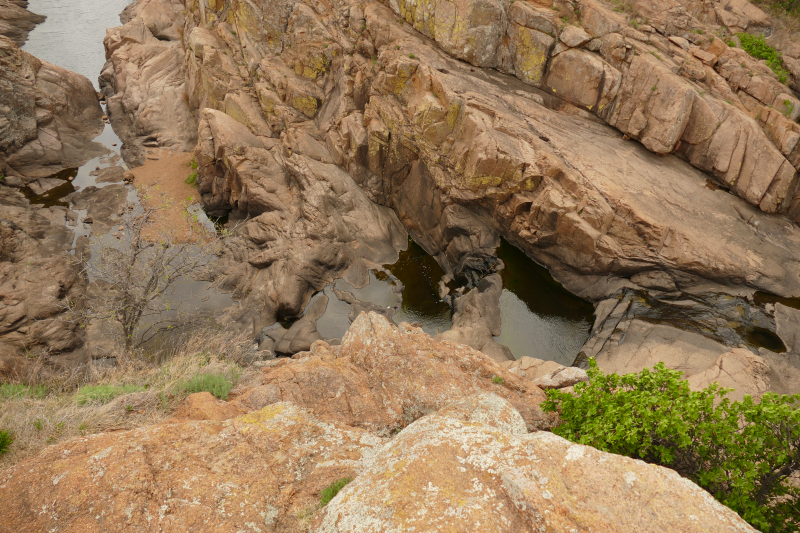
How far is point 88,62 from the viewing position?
39.2m

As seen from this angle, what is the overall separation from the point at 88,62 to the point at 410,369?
47931mm

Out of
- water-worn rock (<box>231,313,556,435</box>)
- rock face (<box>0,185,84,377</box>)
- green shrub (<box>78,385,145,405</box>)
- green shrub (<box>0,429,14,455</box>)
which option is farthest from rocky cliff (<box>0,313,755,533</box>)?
rock face (<box>0,185,84,377</box>)

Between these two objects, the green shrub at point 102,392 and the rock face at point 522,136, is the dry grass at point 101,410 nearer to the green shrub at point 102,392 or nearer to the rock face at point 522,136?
the green shrub at point 102,392

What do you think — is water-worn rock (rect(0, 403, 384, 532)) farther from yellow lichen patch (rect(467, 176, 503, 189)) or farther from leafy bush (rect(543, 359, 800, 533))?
yellow lichen patch (rect(467, 176, 503, 189))

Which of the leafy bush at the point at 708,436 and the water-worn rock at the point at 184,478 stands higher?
the leafy bush at the point at 708,436

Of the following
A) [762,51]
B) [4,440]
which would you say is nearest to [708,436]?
[4,440]

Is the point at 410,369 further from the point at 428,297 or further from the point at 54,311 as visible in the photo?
the point at 54,311

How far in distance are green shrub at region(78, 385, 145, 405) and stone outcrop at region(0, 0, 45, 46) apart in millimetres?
47311

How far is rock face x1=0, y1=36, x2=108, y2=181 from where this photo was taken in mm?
26547

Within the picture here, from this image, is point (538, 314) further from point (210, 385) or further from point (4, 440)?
point (4, 440)

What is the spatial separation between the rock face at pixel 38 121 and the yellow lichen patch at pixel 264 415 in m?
29.9

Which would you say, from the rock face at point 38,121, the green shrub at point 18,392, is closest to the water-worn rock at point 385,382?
the green shrub at point 18,392

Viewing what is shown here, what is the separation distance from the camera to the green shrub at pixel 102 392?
8.03 metres

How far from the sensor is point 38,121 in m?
28.6
